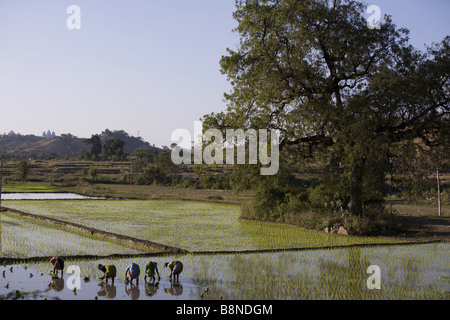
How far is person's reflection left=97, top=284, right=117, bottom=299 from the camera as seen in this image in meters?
7.86

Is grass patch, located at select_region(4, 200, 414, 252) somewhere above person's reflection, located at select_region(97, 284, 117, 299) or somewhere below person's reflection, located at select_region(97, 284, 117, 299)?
below

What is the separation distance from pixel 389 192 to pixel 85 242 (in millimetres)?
29124

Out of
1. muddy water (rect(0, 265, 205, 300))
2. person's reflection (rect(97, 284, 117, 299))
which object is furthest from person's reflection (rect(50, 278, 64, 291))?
person's reflection (rect(97, 284, 117, 299))

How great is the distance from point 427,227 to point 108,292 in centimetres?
1397

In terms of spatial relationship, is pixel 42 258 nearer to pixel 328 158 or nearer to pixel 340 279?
pixel 340 279

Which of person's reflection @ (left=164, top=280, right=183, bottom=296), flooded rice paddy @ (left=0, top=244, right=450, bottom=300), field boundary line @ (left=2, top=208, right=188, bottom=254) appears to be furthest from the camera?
field boundary line @ (left=2, top=208, right=188, bottom=254)

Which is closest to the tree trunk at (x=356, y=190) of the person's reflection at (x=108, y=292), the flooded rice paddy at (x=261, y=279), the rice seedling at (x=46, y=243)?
the flooded rice paddy at (x=261, y=279)

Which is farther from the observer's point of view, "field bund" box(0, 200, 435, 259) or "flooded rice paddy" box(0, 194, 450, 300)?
"field bund" box(0, 200, 435, 259)

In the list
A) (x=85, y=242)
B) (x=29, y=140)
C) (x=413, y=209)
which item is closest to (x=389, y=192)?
(x=413, y=209)

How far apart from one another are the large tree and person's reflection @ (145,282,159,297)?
380 inches

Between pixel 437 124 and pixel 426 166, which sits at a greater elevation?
pixel 437 124

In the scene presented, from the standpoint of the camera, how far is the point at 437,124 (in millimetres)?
16766

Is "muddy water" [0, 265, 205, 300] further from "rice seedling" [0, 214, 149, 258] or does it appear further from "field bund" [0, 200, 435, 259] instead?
"rice seedling" [0, 214, 149, 258]

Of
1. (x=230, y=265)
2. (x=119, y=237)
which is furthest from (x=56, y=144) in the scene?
(x=230, y=265)
